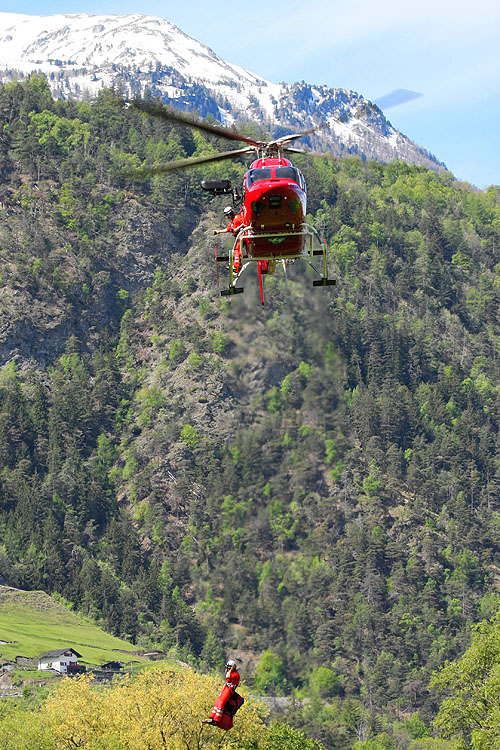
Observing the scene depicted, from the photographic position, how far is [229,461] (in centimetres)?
19825

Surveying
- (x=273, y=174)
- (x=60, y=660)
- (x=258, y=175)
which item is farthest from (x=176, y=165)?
(x=60, y=660)

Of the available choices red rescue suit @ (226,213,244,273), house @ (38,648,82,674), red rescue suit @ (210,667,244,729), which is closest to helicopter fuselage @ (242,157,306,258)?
red rescue suit @ (226,213,244,273)

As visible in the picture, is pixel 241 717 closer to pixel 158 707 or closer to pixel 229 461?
pixel 158 707

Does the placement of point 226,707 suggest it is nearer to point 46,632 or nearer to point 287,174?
point 287,174

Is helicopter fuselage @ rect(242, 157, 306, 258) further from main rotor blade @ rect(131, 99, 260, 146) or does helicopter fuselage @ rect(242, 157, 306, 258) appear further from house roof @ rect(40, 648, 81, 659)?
house roof @ rect(40, 648, 81, 659)

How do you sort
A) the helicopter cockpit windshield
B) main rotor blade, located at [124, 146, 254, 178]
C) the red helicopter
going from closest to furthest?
the red helicopter
main rotor blade, located at [124, 146, 254, 178]
the helicopter cockpit windshield

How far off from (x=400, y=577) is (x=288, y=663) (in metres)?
26.4

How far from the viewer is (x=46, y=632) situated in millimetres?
165625

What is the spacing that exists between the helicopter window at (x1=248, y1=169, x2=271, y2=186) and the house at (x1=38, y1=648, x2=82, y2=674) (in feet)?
379

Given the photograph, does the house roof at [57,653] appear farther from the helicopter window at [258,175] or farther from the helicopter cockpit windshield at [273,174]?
the helicopter cockpit windshield at [273,174]

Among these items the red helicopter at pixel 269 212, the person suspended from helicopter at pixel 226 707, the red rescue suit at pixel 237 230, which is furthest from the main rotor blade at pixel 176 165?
the person suspended from helicopter at pixel 226 707

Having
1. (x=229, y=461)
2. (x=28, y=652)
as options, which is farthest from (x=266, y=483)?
(x=28, y=652)

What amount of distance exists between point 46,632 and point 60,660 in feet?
46.3

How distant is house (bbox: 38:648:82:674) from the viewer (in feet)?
490
